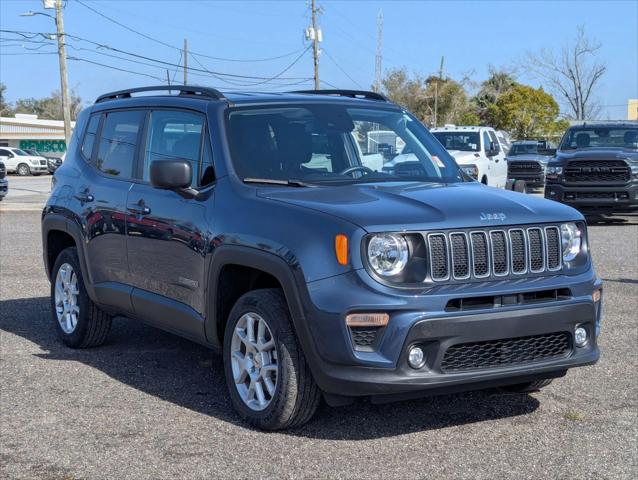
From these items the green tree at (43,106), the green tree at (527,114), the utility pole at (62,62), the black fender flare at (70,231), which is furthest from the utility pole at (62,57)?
the green tree at (43,106)

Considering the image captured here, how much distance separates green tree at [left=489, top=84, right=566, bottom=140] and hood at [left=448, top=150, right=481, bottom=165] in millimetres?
41300

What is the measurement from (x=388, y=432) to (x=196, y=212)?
5.71 feet

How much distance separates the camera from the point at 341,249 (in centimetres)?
476

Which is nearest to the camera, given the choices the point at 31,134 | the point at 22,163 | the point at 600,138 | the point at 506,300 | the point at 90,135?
the point at 506,300

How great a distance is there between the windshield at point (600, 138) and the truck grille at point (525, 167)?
10597 mm

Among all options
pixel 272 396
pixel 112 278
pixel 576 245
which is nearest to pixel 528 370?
pixel 576 245

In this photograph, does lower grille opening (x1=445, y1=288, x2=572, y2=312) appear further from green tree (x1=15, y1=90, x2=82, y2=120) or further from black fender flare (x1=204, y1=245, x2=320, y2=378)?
green tree (x1=15, y1=90, x2=82, y2=120)

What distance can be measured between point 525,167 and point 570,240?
998 inches

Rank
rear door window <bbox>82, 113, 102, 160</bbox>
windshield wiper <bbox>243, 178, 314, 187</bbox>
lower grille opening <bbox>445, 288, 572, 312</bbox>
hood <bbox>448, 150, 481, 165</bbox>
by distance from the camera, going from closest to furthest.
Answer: lower grille opening <bbox>445, 288, 572, 312</bbox>
windshield wiper <bbox>243, 178, 314, 187</bbox>
rear door window <bbox>82, 113, 102, 160</bbox>
hood <bbox>448, 150, 481, 165</bbox>

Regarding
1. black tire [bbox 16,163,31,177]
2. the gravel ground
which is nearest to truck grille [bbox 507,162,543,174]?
the gravel ground

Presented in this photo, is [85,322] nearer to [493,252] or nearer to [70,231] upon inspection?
[70,231]

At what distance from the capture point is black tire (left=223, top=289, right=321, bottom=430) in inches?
198

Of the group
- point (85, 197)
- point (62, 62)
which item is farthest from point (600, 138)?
point (62, 62)

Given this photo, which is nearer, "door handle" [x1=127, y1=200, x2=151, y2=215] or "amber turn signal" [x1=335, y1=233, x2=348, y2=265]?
"amber turn signal" [x1=335, y1=233, x2=348, y2=265]
